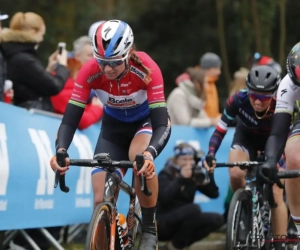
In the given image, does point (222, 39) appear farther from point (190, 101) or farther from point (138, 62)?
point (138, 62)

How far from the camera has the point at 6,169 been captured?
8.06m

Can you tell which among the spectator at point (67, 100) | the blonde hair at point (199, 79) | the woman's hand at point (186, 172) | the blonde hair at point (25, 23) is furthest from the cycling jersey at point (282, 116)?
the blonde hair at point (199, 79)

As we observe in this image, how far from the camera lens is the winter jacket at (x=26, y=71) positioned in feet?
30.1

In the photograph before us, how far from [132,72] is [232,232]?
6.91ft

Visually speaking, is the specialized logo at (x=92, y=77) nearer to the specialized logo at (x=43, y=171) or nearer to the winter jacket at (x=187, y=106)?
the specialized logo at (x=43, y=171)

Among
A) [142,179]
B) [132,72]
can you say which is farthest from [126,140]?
[142,179]

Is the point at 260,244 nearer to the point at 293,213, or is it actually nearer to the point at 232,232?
the point at 232,232

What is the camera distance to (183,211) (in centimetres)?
999

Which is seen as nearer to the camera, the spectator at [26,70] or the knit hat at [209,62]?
the spectator at [26,70]

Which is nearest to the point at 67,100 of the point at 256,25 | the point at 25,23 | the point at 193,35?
the point at 25,23

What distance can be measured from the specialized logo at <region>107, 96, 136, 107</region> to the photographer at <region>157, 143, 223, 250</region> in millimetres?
2382

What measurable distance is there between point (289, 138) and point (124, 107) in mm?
1472

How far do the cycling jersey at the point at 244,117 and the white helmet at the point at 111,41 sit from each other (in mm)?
2587

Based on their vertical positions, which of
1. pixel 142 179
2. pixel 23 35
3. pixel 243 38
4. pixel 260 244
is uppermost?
pixel 243 38
